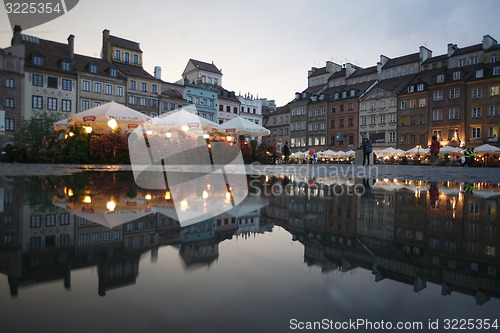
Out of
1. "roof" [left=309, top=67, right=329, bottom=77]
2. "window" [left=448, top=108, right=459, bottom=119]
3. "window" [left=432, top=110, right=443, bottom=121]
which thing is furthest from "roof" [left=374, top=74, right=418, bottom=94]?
"roof" [left=309, top=67, right=329, bottom=77]

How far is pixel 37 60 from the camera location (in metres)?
44.4

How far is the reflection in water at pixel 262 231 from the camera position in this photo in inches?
66.6

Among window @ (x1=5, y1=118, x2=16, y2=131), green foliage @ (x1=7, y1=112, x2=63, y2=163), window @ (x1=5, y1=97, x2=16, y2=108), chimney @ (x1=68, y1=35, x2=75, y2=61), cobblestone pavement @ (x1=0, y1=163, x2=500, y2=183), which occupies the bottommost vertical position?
cobblestone pavement @ (x1=0, y1=163, x2=500, y2=183)

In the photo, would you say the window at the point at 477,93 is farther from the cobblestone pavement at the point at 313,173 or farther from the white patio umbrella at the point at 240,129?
the white patio umbrella at the point at 240,129

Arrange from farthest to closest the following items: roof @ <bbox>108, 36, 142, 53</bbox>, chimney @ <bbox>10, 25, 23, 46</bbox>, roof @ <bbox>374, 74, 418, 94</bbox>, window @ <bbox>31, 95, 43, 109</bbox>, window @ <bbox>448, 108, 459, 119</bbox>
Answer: roof @ <bbox>374, 74, 418, 94</bbox>, roof @ <bbox>108, 36, 142, 53</bbox>, window @ <bbox>448, 108, 459, 119</bbox>, chimney @ <bbox>10, 25, 23, 46</bbox>, window @ <bbox>31, 95, 43, 109</bbox>

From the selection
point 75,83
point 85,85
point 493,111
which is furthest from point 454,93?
point 75,83

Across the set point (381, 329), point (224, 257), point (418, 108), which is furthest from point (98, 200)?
point (418, 108)

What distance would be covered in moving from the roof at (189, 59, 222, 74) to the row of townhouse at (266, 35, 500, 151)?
17.4m

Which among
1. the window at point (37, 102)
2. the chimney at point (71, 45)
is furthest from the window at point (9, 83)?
the chimney at point (71, 45)

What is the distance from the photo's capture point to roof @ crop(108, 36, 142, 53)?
5369 centimetres

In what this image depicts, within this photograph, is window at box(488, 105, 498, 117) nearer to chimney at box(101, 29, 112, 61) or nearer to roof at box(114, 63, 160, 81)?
roof at box(114, 63, 160, 81)

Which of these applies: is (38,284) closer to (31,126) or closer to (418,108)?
(31,126)

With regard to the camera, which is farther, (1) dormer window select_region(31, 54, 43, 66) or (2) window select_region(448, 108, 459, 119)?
(2) window select_region(448, 108, 459, 119)

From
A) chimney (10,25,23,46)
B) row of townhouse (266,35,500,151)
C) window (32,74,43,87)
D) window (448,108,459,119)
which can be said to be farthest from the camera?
window (448,108,459,119)
